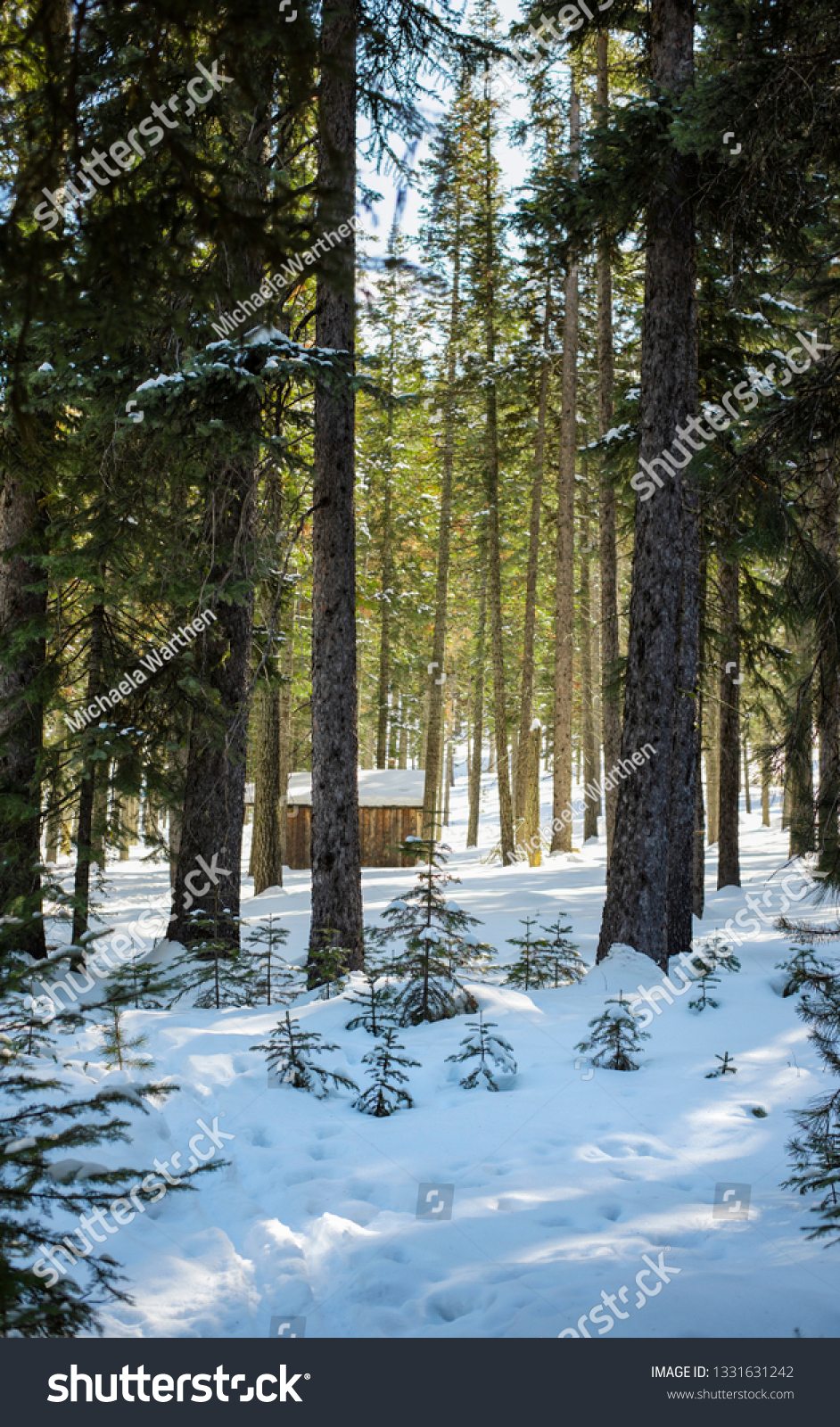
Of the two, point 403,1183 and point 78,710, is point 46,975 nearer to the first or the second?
point 403,1183

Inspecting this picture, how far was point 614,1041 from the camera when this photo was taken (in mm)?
6121

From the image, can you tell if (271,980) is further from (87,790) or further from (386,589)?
(386,589)

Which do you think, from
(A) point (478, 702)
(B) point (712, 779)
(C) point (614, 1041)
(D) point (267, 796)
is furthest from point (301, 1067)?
(A) point (478, 702)

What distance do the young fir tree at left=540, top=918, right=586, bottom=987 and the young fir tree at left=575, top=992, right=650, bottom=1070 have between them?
2028mm

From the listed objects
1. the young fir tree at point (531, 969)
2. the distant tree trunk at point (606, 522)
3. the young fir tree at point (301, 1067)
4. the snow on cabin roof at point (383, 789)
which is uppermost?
the distant tree trunk at point (606, 522)

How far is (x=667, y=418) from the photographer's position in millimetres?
8438

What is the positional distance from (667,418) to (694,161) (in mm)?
2518

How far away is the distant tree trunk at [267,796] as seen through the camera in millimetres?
15086

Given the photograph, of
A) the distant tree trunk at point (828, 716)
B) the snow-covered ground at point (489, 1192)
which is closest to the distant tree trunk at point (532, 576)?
the snow-covered ground at point (489, 1192)

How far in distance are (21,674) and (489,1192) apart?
7906 mm

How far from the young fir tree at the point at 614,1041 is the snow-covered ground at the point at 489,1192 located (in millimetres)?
155

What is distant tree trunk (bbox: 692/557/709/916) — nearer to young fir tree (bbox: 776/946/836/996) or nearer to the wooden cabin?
young fir tree (bbox: 776/946/836/996)

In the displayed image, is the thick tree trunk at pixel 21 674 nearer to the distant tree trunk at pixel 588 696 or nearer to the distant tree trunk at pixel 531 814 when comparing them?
the distant tree trunk at pixel 531 814

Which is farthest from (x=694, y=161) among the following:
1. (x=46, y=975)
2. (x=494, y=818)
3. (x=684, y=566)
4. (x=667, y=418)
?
(x=494, y=818)
